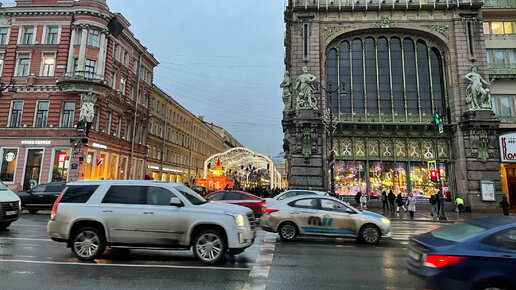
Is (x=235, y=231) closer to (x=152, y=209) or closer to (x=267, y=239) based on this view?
(x=152, y=209)

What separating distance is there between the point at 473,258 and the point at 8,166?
3926 centimetres

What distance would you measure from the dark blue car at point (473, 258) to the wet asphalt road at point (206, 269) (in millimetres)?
899

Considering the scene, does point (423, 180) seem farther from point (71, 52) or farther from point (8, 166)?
point (8, 166)

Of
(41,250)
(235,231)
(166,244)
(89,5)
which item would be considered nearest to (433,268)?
(235,231)

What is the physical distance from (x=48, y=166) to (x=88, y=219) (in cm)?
2821

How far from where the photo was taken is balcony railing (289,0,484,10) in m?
26.1

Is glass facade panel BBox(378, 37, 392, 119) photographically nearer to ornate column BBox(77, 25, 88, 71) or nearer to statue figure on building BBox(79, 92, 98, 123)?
statue figure on building BBox(79, 92, 98, 123)

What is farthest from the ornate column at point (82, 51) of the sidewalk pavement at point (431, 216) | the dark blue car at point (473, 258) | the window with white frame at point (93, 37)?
the dark blue car at point (473, 258)

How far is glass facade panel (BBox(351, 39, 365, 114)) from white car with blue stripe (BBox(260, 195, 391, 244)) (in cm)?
1816

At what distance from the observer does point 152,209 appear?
727 cm

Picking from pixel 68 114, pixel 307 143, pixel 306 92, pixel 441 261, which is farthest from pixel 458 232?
pixel 68 114

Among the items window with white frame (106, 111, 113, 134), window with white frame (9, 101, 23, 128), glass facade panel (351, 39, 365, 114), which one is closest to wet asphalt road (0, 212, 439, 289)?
glass facade panel (351, 39, 365, 114)

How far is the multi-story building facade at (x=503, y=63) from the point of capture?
2620 cm

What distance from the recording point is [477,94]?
963 inches
